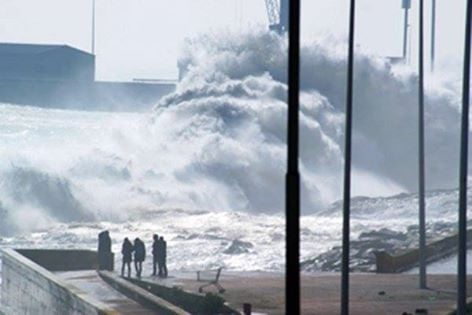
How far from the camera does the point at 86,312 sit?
73.7 ft

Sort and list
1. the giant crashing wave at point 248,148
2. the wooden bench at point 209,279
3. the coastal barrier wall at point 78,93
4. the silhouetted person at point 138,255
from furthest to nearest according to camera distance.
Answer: the coastal barrier wall at point 78,93 → the giant crashing wave at point 248,148 → the silhouetted person at point 138,255 → the wooden bench at point 209,279

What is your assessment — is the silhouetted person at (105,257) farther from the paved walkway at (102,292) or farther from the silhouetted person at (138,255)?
the silhouetted person at (138,255)

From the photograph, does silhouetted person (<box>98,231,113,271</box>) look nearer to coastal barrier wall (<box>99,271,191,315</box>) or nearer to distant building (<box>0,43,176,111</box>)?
coastal barrier wall (<box>99,271,191,315</box>)

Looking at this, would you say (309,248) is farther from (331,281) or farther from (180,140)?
(180,140)

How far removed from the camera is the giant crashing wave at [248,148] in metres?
54.8

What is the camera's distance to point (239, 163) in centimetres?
5641

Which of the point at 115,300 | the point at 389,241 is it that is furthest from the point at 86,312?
the point at 389,241

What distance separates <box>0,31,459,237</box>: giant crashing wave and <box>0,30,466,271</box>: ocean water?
0.05m

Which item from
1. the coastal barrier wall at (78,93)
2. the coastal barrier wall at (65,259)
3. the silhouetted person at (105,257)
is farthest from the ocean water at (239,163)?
the coastal barrier wall at (78,93)

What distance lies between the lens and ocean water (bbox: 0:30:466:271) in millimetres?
49594

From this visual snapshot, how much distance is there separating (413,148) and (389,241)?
2445 cm

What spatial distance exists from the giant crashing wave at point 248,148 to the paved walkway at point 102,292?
2212cm

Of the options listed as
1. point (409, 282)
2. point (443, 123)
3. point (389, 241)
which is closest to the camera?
point (409, 282)

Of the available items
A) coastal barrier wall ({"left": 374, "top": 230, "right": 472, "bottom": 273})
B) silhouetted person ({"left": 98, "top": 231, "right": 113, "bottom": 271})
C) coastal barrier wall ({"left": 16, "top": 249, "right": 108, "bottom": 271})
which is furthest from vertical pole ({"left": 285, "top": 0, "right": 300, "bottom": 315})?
coastal barrier wall ({"left": 16, "top": 249, "right": 108, "bottom": 271})
